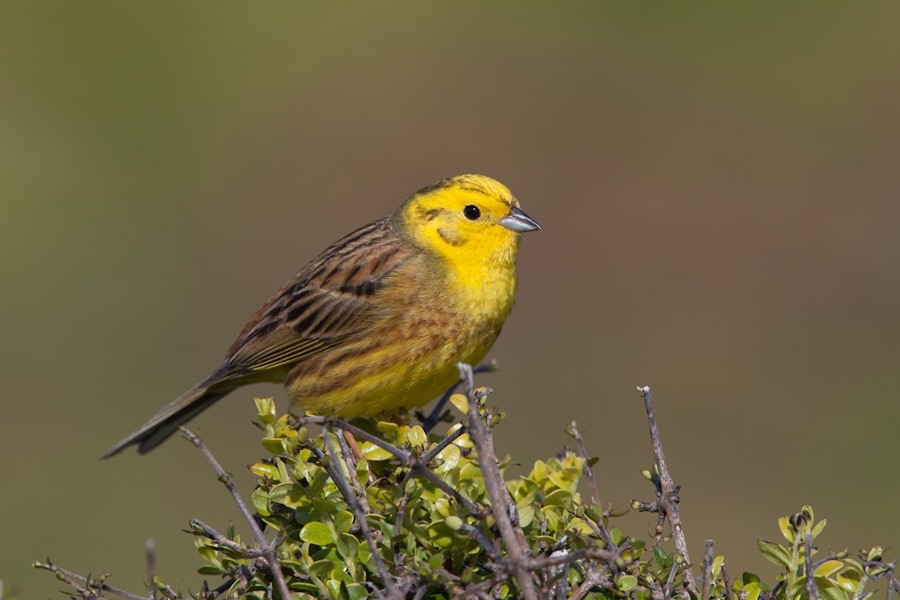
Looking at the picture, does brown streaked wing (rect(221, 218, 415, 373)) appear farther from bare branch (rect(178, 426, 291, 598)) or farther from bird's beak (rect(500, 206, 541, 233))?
bare branch (rect(178, 426, 291, 598))

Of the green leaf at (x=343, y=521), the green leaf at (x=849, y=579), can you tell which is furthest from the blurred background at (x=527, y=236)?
the green leaf at (x=343, y=521)

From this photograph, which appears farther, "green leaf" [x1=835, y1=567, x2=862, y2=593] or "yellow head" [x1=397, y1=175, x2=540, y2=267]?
"yellow head" [x1=397, y1=175, x2=540, y2=267]

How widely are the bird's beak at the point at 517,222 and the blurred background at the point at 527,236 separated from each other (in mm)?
2292

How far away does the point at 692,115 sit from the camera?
13.0m

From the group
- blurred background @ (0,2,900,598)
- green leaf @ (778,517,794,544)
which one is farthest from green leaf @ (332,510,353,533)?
blurred background @ (0,2,900,598)

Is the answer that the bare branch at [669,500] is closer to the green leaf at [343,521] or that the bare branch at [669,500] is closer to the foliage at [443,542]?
the foliage at [443,542]

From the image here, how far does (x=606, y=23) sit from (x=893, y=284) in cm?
506

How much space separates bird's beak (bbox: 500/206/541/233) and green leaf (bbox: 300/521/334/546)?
244 centimetres

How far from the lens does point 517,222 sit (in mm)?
4992

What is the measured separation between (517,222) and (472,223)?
0.19 meters

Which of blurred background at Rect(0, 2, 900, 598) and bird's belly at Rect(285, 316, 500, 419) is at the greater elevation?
blurred background at Rect(0, 2, 900, 598)

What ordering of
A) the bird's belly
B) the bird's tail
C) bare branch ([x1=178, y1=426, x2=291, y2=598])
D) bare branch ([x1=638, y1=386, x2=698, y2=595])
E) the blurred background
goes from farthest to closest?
1. the blurred background
2. the bird's tail
3. the bird's belly
4. bare branch ([x1=638, y1=386, x2=698, y2=595])
5. bare branch ([x1=178, y1=426, x2=291, y2=598])

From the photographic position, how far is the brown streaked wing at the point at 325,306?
16.4 ft

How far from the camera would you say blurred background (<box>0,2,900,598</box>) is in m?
8.83
